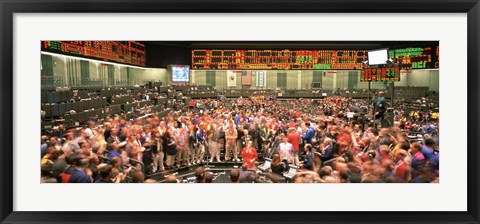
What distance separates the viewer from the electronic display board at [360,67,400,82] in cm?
1514

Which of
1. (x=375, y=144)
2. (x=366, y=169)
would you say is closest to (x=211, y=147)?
(x=375, y=144)

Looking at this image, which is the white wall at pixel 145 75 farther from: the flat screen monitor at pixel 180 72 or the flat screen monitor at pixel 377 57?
the flat screen monitor at pixel 377 57

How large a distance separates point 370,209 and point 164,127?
7.15 meters

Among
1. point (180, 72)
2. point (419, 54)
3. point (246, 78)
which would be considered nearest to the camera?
point (419, 54)

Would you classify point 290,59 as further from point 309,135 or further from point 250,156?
point 250,156

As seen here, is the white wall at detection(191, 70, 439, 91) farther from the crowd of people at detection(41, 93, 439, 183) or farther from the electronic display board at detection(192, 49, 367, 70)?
the crowd of people at detection(41, 93, 439, 183)

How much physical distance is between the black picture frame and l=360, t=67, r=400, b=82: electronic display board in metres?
9.48

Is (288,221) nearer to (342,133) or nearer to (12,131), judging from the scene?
(12,131)

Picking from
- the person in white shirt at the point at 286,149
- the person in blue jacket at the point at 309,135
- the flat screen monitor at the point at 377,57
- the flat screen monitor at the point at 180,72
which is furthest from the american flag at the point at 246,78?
the person in white shirt at the point at 286,149

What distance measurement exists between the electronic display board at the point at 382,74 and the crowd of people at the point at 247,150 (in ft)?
6.03

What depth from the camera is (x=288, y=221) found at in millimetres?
5574
